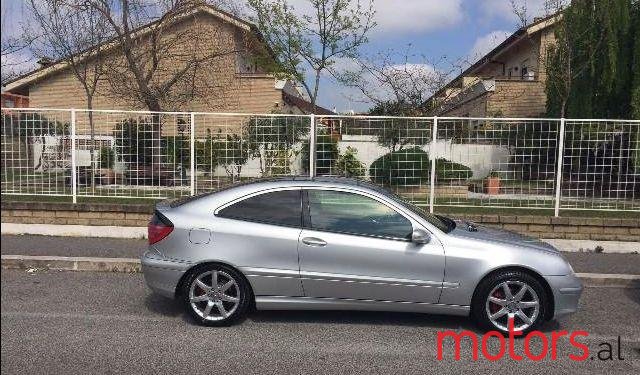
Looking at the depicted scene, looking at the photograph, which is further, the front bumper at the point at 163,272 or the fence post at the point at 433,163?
the fence post at the point at 433,163

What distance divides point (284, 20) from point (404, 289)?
1108cm

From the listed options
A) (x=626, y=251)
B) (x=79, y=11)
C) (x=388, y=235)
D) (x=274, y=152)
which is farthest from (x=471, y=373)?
(x=79, y=11)

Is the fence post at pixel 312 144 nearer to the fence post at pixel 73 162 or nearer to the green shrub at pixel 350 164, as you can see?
the green shrub at pixel 350 164

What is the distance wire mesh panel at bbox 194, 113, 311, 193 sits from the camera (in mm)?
9648

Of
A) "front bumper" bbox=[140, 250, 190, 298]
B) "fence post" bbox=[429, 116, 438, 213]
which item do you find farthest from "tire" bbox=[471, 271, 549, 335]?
"fence post" bbox=[429, 116, 438, 213]

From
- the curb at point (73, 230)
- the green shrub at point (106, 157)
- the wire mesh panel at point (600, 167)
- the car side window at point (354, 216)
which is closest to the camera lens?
the car side window at point (354, 216)

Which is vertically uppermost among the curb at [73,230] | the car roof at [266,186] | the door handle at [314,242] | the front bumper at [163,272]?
the car roof at [266,186]

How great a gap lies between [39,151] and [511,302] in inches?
320

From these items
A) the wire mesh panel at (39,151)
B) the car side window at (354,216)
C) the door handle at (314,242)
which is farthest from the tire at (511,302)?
the wire mesh panel at (39,151)

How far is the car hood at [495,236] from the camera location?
17.1 feet

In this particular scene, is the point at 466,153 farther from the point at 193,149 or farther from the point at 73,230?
the point at 73,230

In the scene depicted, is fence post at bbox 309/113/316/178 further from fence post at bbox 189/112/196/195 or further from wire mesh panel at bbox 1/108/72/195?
wire mesh panel at bbox 1/108/72/195

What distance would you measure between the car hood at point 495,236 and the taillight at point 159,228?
2604mm

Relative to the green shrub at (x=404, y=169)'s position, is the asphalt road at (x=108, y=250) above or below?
below
